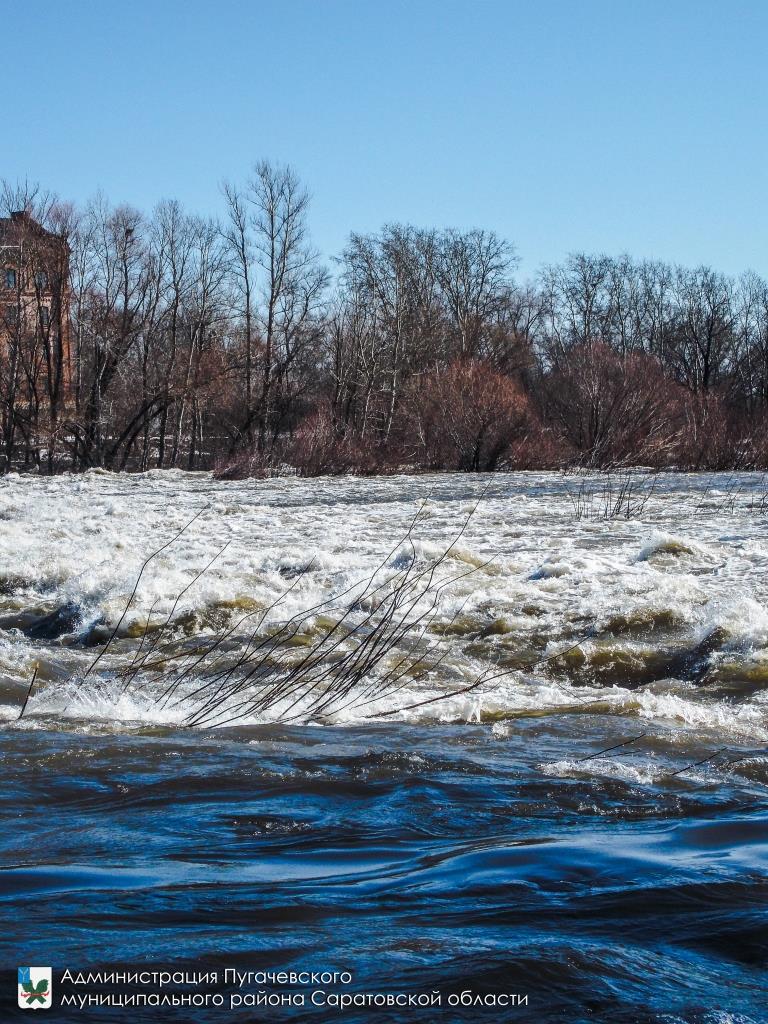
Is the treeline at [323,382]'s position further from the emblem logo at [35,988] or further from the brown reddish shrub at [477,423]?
the emblem logo at [35,988]

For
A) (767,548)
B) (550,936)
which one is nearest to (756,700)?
(550,936)

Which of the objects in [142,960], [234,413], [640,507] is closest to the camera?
[142,960]

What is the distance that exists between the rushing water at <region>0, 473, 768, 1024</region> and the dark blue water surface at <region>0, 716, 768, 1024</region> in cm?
1

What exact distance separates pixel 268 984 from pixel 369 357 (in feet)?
130

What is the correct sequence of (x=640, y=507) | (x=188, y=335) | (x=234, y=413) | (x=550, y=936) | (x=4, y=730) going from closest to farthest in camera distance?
(x=550, y=936) < (x=4, y=730) < (x=640, y=507) < (x=188, y=335) < (x=234, y=413)

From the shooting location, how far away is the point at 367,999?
2287 millimetres

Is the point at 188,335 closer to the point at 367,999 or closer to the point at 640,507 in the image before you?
the point at 640,507

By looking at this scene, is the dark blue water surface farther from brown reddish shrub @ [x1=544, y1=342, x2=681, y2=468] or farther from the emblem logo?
brown reddish shrub @ [x1=544, y1=342, x2=681, y2=468]

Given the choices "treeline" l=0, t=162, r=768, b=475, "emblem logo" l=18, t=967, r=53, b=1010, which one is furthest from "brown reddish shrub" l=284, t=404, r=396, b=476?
"emblem logo" l=18, t=967, r=53, b=1010

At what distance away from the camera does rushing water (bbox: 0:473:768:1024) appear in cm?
251

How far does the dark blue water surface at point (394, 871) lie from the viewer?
241cm

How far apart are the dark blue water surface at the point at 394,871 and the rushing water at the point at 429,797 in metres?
0.01

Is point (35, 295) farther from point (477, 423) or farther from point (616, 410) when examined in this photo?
point (616, 410)

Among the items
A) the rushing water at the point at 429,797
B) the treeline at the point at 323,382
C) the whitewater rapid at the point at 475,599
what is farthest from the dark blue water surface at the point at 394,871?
the treeline at the point at 323,382
